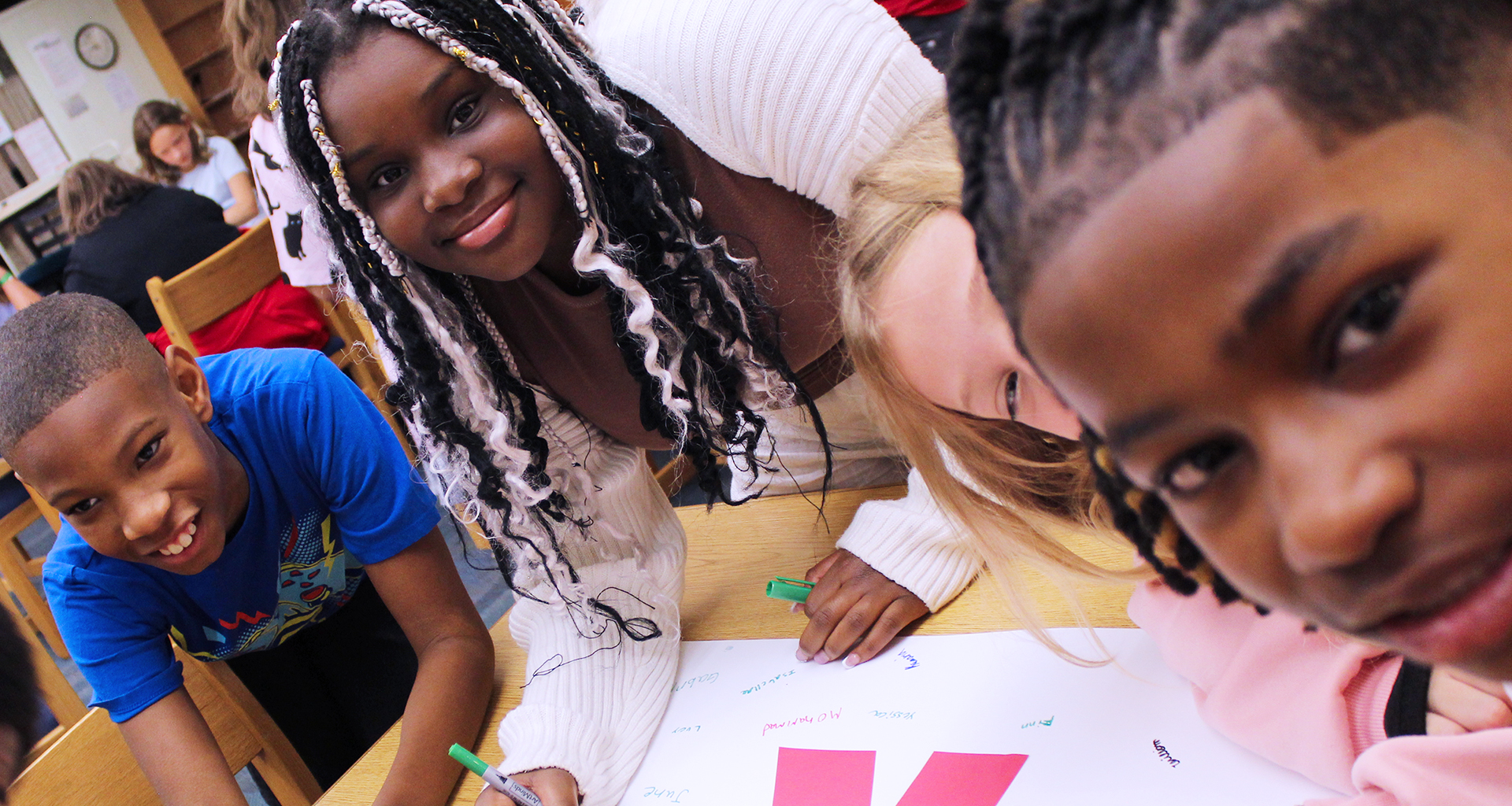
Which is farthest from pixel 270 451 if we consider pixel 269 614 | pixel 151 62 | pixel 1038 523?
pixel 151 62

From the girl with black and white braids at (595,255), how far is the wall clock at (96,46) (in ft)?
15.0

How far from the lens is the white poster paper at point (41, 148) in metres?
4.28

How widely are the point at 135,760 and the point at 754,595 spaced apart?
2.16 ft

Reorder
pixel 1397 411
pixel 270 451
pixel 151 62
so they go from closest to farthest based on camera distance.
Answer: pixel 1397 411 → pixel 270 451 → pixel 151 62

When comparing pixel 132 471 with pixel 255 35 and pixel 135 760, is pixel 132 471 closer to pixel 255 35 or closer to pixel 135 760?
pixel 135 760

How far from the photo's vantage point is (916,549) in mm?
863

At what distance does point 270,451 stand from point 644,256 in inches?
21.1

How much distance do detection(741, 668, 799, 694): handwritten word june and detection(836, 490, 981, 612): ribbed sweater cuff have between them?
4.5 inches

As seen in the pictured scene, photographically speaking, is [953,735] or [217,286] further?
[217,286]

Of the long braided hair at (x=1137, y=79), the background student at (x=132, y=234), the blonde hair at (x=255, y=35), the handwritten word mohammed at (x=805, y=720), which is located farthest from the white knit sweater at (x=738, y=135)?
the background student at (x=132, y=234)

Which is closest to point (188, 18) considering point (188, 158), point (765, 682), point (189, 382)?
point (188, 158)

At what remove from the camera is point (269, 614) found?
1155 mm

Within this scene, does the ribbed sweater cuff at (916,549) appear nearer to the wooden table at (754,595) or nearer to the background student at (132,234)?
the wooden table at (754,595)

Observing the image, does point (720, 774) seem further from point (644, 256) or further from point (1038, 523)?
point (644, 256)
